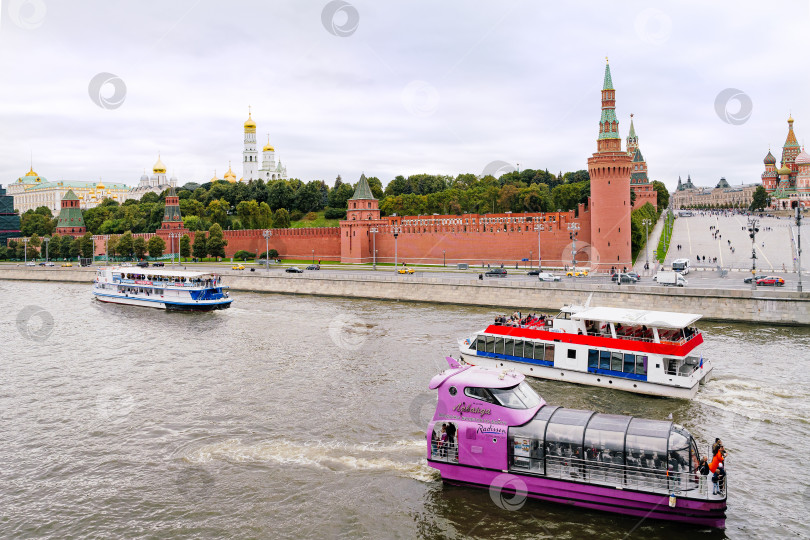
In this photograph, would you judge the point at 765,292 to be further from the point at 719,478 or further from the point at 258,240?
the point at 258,240

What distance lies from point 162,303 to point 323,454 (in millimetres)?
34982

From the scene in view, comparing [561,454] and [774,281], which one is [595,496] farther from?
[774,281]

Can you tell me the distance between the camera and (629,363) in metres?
22.4

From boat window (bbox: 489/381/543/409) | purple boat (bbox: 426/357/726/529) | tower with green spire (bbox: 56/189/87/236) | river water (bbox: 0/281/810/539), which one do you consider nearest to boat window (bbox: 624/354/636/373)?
river water (bbox: 0/281/810/539)

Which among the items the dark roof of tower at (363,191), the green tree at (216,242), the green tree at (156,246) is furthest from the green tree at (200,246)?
the dark roof of tower at (363,191)

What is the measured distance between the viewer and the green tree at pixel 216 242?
82.8m

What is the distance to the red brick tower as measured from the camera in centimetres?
5488

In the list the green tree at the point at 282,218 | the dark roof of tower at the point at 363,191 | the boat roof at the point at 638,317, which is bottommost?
the boat roof at the point at 638,317

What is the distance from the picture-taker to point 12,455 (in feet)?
56.6

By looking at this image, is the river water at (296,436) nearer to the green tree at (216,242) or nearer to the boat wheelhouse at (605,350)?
the boat wheelhouse at (605,350)

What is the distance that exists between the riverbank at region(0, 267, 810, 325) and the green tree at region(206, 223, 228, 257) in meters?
24.5

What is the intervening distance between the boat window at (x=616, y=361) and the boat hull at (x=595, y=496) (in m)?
9.77

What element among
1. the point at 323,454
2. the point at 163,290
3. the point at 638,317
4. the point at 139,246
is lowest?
the point at 323,454

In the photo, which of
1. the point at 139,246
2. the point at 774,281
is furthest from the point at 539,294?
the point at 139,246
